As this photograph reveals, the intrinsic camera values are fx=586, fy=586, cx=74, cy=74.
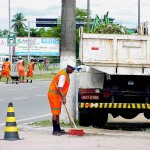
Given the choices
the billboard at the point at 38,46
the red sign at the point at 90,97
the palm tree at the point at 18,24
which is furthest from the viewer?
the palm tree at the point at 18,24

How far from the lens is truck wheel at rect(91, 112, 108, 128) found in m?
13.9

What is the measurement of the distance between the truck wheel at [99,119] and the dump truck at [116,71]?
73cm

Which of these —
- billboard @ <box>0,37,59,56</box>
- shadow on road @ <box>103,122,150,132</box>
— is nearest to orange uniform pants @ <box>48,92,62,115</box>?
shadow on road @ <box>103,122,150,132</box>

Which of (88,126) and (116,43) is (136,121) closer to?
(88,126)

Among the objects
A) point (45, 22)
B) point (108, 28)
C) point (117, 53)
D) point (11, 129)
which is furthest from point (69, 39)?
point (45, 22)

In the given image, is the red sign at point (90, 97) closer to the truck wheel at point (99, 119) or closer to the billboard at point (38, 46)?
the truck wheel at point (99, 119)

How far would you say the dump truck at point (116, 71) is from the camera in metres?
12.6

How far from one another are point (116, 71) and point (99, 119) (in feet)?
6.35

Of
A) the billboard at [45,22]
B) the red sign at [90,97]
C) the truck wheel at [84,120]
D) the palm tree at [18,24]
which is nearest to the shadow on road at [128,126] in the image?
the truck wheel at [84,120]

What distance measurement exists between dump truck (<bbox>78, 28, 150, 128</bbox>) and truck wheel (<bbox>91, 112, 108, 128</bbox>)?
0.73m

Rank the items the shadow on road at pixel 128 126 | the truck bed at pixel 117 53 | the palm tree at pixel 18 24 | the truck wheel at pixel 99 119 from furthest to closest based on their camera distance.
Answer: the palm tree at pixel 18 24 < the shadow on road at pixel 128 126 < the truck wheel at pixel 99 119 < the truck bed at pixel 117 53

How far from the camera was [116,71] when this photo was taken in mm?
12586

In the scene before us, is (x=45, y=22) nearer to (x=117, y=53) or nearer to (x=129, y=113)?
(x=129, y=113)

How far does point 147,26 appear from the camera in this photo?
13.8 meters
